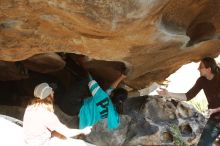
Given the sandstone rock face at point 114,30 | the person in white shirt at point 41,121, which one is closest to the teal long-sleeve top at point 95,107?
the sandstone rock face at point 114,30

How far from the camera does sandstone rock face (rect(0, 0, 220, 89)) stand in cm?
511

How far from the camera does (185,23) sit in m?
6.99

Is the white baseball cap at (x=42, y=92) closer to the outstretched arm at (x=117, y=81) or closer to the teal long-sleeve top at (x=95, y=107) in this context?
the teal long-sleeve top at (x=95, y=107)

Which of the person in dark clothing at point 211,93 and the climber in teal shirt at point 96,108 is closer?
the person in dark clothing at point 211,93

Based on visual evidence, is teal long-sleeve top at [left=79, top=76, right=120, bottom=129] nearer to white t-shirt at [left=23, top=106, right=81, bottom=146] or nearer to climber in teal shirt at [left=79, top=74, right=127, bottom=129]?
climber in teal shirt at [left=79, top=74, right=127, bottom=129]

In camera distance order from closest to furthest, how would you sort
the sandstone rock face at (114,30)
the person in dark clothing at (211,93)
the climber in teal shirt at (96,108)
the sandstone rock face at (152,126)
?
1. the sandstone rock face at (114,30)
2. the person in dark clothing at (211,93)
3. the climber in teal shirt at (96,108)
4. the sandstone rock face at (152,126)

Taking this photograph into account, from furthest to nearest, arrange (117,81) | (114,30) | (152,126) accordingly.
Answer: (152,126) < (117,81) < (114,30)

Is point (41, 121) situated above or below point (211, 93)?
below

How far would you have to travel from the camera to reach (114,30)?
555 centimetres

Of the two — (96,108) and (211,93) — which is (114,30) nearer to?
(96,108)

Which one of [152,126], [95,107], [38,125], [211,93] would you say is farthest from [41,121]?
[152,126]

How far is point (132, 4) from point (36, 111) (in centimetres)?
185

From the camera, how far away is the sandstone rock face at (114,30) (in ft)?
16.8

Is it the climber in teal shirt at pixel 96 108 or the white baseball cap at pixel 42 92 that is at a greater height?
the white baseball cap at pixel 42 92
